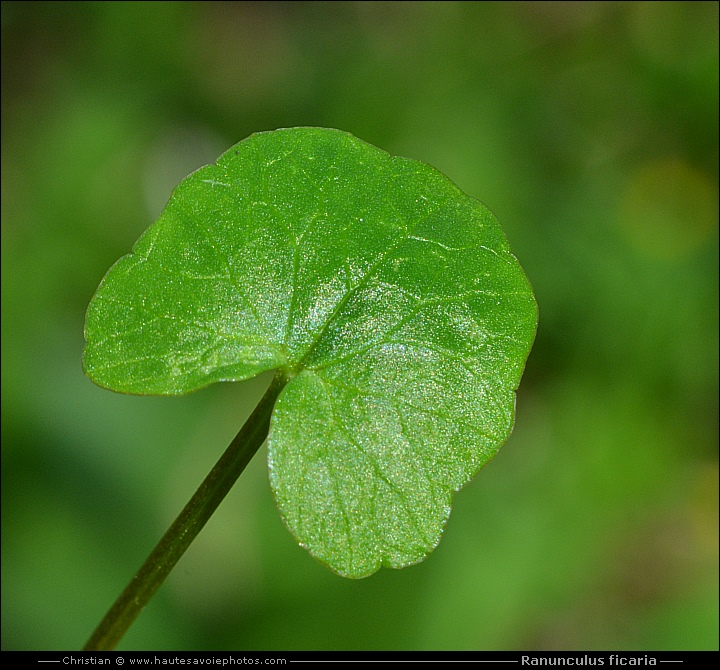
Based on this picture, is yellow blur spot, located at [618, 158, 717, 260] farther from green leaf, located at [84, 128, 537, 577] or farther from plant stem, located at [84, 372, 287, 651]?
plant stem, located at [84, 372, 287, 651]

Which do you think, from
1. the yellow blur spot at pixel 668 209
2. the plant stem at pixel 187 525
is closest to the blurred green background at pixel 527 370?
the yellow blur spot at pixel 668 209

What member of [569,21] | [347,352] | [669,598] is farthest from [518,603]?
[569,21]

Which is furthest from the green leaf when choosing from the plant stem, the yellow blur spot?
the yellow blur spot

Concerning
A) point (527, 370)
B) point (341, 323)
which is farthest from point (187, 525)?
point (527, 370)

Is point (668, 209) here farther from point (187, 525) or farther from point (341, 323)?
point (187, 525)

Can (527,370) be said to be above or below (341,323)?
below
